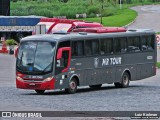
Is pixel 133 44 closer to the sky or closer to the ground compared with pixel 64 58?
closer to the ground

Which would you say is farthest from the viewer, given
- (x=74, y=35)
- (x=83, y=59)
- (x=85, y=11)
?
(x=85, y=11)

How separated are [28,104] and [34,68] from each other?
20.3ft

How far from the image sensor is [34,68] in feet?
108

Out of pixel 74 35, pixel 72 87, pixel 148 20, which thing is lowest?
pixel 148 20

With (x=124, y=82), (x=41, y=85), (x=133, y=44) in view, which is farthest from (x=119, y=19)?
(x=41, y=85)

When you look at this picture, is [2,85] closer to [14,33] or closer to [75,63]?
[75,63]

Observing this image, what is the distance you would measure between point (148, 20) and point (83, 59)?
59.1m

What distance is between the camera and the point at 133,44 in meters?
38.9

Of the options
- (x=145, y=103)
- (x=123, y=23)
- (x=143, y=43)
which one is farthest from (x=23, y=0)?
(x=145, y=103)

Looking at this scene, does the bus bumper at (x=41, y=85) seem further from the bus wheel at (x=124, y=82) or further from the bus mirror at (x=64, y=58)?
the bus wheel at (x=124, y=82)

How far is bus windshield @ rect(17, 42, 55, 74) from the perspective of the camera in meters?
33.0

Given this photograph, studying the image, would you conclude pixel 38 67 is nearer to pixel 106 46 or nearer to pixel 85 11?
pixel 106 46

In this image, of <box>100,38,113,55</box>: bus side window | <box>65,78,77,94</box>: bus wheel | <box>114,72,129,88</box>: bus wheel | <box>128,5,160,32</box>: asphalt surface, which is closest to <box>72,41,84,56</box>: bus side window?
<box>65,78,77,94</box>: bus wheel

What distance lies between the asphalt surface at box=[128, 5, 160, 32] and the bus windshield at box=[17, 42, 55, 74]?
166 feet
